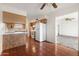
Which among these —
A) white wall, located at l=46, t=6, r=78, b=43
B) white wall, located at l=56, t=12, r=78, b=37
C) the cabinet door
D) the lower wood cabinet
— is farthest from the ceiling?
the cabinet door

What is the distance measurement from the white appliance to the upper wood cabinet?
14.1 inches

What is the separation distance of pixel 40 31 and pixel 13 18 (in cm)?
69

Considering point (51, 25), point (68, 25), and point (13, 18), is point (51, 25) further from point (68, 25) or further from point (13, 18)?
point (13, 18)

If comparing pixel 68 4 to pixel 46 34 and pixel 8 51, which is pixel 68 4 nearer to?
pixel 46 34

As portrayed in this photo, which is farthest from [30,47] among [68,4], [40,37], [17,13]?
[68,4]

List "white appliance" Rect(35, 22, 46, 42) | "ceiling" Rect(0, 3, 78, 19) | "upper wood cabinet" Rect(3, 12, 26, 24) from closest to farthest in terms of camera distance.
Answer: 1. "ceiling" Rect(0, 3, 78, 19)
2. "upper wood cabinet" Rect(3, 12, 26, 24)
3. "white appliance" Rect(35, 22, 46, 42)

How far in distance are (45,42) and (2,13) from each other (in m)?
1.15

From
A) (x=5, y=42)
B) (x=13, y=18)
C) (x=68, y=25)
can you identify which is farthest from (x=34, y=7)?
(x=5, y=42)

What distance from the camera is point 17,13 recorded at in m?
1.96

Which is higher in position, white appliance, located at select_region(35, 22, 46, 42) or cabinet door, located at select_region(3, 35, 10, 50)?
white appliance, located at select_region(35, 22, 46, 42)

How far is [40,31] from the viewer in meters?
2.09

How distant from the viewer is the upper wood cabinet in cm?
191

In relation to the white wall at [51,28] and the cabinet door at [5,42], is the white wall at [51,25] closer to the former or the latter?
the white wall at [51,28]

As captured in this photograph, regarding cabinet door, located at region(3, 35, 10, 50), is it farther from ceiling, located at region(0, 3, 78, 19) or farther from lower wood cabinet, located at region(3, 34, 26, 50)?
ceiling, located at region(0, 3, 78, 19)
